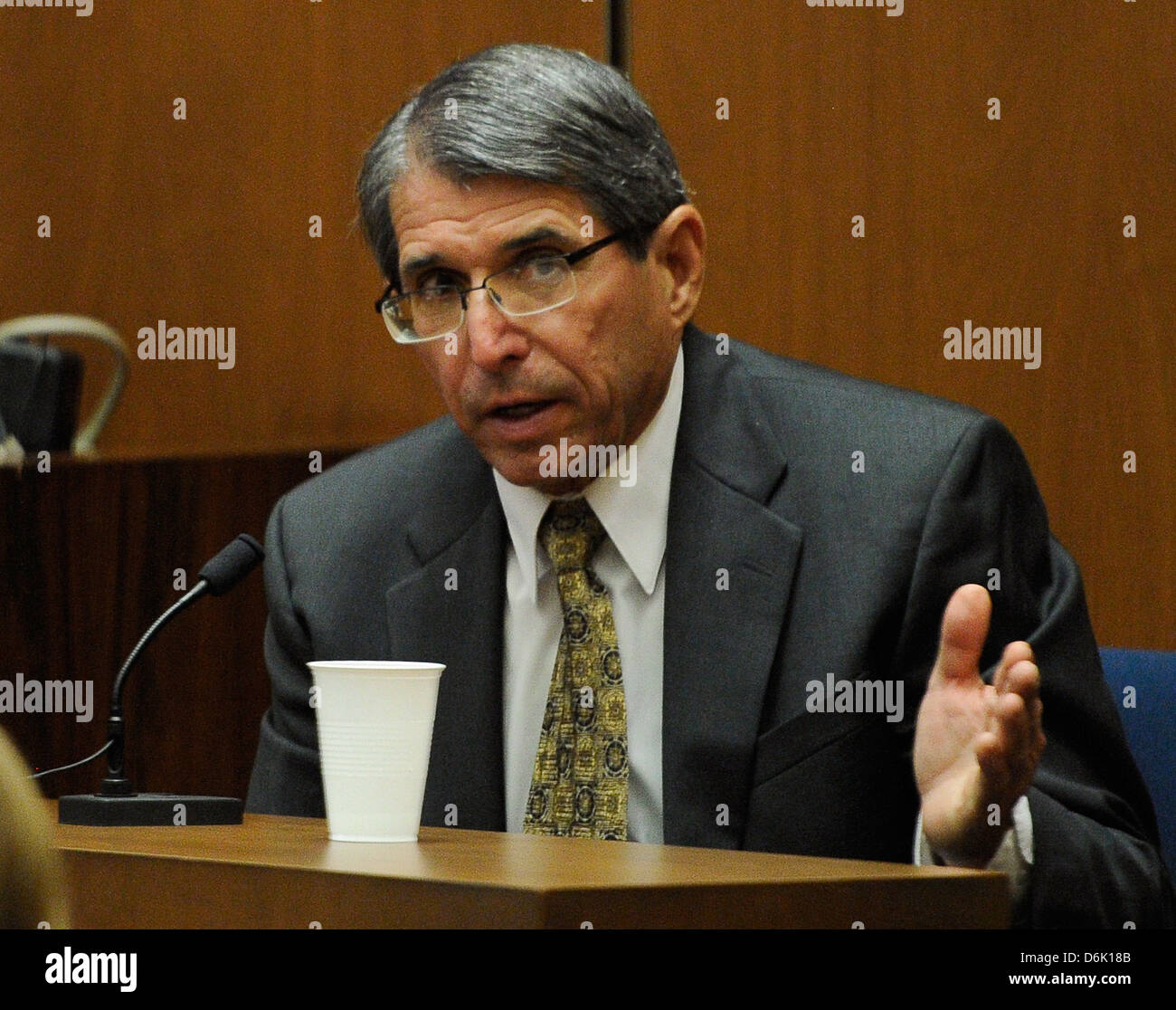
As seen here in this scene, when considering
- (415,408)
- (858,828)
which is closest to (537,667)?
(858,828)

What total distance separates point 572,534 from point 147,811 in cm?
66

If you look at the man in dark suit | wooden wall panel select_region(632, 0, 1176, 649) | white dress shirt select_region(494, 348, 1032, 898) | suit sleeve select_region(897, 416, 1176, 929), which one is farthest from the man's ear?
wooden wall panel select_region(632, 0, 1176, 649)

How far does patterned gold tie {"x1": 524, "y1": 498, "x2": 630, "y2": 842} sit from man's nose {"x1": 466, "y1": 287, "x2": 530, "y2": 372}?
0.18m

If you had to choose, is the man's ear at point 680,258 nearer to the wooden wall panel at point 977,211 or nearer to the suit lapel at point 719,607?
the suit lapel at point 719,607

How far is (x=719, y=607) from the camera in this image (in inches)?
80.4

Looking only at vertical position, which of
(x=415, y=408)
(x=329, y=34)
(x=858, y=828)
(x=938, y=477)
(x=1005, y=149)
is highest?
(x=329, y=34)

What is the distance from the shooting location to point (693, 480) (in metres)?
2.13

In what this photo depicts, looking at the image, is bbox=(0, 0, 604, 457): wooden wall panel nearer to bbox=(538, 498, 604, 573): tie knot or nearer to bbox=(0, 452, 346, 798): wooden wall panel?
bbox=(0, 452, 346, 798): wooden wall panel

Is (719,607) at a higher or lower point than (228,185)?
lower

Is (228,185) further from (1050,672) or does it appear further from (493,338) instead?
(1050,672)

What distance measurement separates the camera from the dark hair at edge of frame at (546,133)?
81.9 inches

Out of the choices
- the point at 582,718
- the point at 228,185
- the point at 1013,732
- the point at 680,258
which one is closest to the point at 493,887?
the point at 1013,732

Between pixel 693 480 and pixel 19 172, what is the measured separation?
2.22 meters
